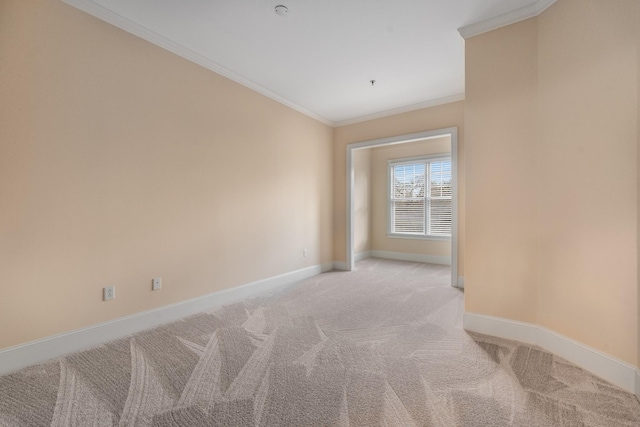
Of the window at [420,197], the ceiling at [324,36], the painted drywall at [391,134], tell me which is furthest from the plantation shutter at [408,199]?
the ceiling at [324,36]

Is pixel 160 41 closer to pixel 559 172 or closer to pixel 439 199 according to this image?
pixel 559 172

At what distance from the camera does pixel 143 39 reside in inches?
103

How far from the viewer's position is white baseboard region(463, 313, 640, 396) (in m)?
1.69

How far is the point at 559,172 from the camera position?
208 cm

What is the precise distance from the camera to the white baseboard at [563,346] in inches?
66.6

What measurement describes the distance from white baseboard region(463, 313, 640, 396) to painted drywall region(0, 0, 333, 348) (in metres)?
2.66

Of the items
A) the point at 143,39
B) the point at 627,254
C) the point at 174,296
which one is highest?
the point at 143,39

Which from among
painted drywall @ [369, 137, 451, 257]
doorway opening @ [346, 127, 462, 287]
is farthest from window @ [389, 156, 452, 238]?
doorway opening @ [346, 127, 462, 287]

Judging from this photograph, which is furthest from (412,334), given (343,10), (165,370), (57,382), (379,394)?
(343,10)

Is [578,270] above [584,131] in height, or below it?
below

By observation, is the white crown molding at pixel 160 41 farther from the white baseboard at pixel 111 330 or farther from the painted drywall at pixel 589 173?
the painted drywall at pixel 589 173

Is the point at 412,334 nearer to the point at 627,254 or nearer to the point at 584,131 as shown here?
the point at 627,254

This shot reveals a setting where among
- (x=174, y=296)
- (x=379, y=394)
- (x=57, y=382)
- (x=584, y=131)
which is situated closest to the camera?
(x=379, y=394)

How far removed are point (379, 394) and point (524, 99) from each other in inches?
98.2
